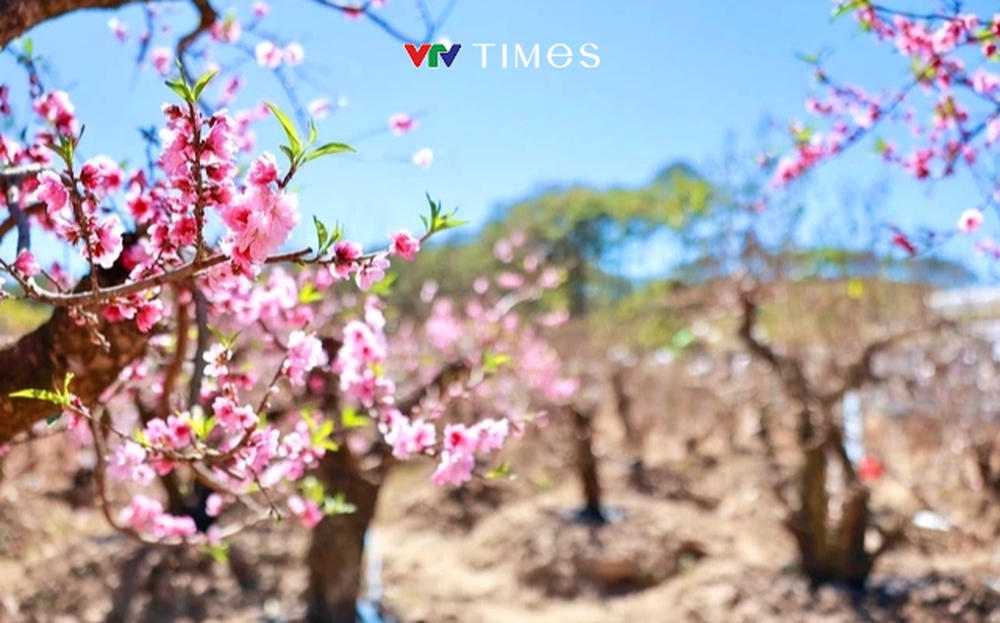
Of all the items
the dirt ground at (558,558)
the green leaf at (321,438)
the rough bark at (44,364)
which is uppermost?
the rough bark at (44,364)

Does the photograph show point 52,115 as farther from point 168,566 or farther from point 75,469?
point 75,469

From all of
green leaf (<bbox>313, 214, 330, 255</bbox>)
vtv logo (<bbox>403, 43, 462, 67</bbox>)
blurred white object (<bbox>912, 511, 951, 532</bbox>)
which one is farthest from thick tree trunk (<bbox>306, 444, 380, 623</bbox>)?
blurred white object (<bbox>912, 511, 951, 532</bbox>)

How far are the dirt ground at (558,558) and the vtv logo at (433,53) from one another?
399 cm

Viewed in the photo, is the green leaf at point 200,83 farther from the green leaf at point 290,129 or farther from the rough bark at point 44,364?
the rough bark at point 44,364

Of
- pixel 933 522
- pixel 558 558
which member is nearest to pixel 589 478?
pixel 558 558

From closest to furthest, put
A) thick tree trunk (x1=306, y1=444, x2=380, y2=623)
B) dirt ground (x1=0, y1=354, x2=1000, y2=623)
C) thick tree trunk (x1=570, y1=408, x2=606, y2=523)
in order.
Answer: thick tree trunk (x1=306, y1=444, x2=380, y2=623), dirt ground (x1=0, y1=354, x2=1000, y2=623), thick tree trunk (x1=570, y1=408, x2=606, y2=523)

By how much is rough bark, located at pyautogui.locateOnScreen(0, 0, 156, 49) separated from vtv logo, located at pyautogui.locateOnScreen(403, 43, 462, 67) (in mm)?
1096

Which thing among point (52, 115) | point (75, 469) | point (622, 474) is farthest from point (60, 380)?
point (622, 474)

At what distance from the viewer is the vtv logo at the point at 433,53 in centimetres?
319

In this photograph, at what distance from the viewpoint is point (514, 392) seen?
14.1 metres

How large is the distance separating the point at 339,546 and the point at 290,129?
187 inches

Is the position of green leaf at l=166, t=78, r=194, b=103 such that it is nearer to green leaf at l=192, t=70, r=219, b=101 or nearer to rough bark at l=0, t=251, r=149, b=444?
green leaf at l=192, t=70, r=219, b=101

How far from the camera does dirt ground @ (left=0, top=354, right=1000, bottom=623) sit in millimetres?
6344

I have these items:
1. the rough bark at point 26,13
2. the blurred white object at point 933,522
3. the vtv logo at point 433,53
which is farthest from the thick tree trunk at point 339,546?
the blurred white object at point 933,522
